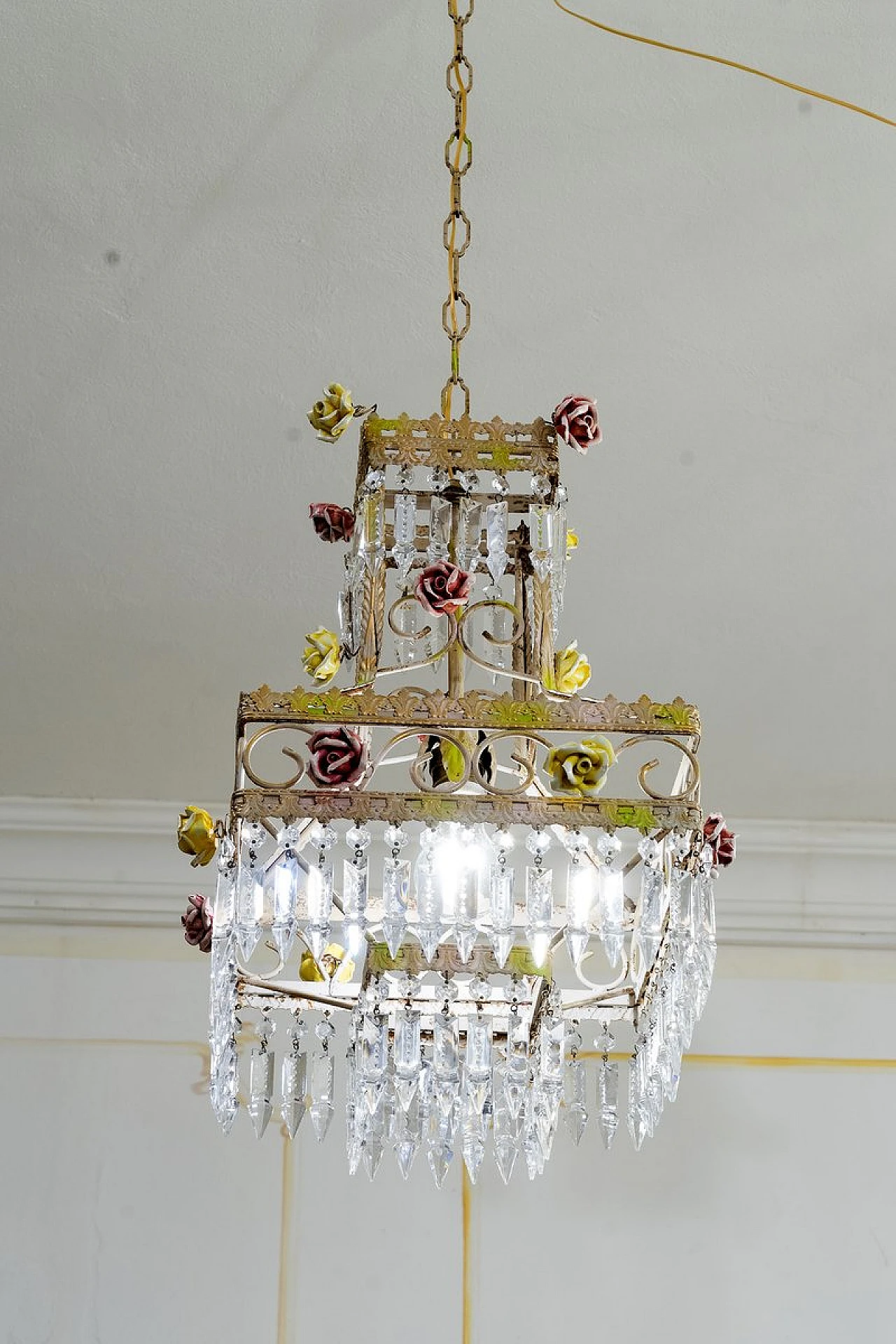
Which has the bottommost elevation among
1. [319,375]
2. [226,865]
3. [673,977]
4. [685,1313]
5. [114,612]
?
[685,1313]

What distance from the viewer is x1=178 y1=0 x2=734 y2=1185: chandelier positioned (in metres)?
1.66

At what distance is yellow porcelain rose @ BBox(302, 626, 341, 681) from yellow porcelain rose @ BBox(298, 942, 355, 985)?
36 centimetres

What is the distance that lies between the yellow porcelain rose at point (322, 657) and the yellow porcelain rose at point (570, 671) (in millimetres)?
291

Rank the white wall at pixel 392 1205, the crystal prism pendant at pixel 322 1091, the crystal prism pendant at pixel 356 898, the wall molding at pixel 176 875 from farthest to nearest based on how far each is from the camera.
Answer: the wall molding at pixel 176 875, the white wall at pixel 392 1205, the crystal prism pendant at pixel 322 1091, the crystal prism pendant at pixel 356 898

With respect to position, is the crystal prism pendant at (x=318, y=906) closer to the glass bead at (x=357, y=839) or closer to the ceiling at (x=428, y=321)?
the glass bead at (x=357, y=839)

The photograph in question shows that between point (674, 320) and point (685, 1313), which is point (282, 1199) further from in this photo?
point (674, 320)

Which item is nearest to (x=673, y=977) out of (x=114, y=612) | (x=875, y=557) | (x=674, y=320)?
(x=674, y=320)

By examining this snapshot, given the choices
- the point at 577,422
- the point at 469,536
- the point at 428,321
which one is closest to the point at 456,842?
the point at 469,536

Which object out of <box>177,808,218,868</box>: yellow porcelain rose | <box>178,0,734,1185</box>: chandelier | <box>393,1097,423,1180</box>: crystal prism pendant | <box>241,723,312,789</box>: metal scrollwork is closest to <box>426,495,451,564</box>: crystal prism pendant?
<box>178,0,734,1185</box>: chandelier

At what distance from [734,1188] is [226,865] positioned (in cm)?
257

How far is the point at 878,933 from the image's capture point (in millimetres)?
3977

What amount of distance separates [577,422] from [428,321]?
0.87 meters

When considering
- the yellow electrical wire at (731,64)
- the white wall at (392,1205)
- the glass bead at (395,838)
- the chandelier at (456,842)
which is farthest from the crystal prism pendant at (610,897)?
the white wall at (392,1205)

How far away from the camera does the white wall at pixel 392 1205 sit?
3654mm
